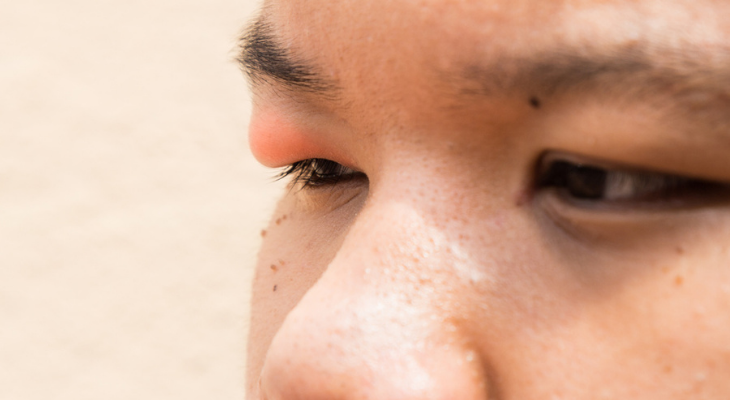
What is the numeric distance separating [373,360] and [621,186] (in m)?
0.15

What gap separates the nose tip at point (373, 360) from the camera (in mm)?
355

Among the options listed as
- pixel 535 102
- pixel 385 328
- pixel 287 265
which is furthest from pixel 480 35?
pixel 287 265

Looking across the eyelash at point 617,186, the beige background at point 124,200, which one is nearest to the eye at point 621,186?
the eyelash at point 617,186

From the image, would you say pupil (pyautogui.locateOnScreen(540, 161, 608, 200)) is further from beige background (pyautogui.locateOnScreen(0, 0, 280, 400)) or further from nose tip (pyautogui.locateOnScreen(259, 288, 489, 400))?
beige background (pyautogui.locateOnScreen(0, 0, 280, 400))

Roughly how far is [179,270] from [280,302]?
1.05 m

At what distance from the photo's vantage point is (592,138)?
347mm

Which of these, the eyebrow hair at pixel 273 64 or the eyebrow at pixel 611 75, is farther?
the eyebrow hair at pixel 273 64

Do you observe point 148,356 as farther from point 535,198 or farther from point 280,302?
point 535,198

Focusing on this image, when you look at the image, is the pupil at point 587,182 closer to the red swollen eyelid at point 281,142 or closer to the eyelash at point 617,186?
the eyelash at point 617,186

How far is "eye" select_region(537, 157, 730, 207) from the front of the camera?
0.36 m

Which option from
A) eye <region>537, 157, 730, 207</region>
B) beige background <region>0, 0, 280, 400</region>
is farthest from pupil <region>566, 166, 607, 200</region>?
beige background <region>0, 0, 280, 400</region>

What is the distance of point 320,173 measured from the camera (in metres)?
0.56

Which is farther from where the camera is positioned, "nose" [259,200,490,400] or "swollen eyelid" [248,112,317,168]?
"swollen eyelid" [248,112,317,168]

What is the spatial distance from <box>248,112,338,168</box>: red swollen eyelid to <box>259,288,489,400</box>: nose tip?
141 millimetres
